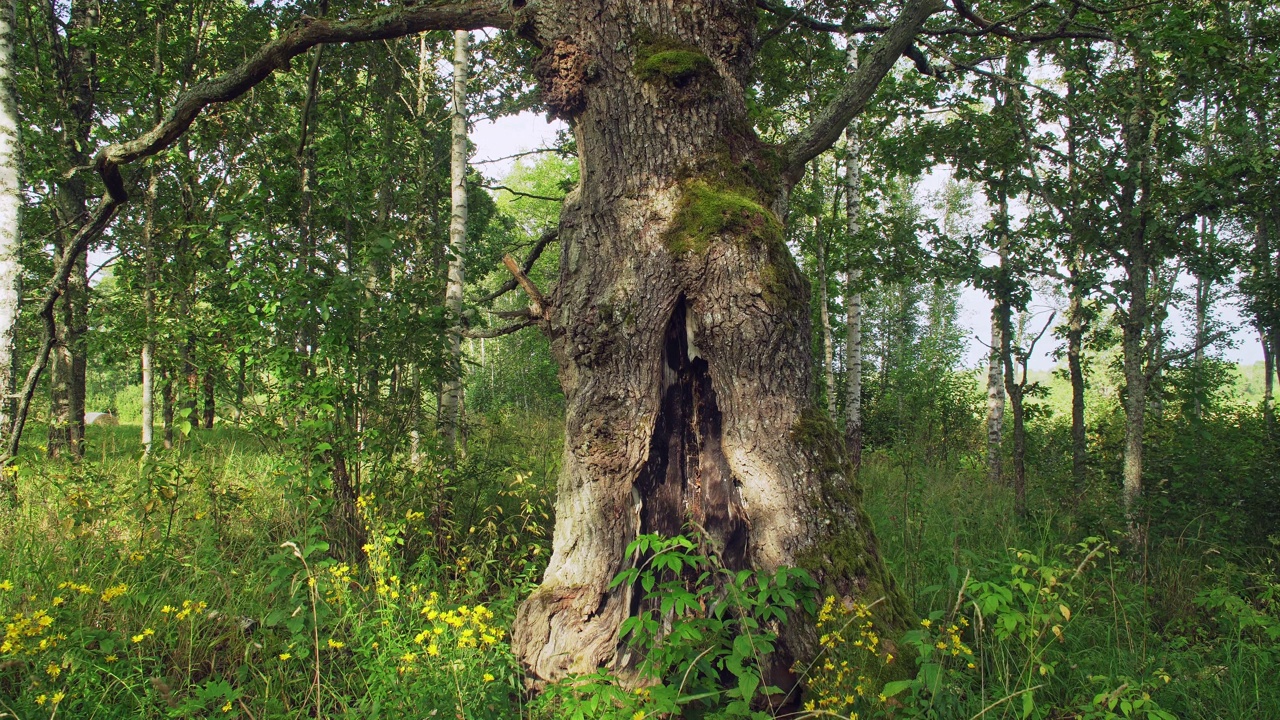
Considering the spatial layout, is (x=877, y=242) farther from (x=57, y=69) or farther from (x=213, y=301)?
(x=57, y=69)

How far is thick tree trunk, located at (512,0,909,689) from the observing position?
280cm

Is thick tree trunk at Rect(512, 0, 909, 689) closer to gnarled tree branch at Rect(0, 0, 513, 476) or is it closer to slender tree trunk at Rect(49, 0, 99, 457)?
gnarled tree branch at Rect(0, 0, 513, 476)

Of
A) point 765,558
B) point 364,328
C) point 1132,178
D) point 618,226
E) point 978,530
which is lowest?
point 978,530

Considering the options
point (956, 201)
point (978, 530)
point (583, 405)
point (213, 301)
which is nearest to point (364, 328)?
point (213, 301)

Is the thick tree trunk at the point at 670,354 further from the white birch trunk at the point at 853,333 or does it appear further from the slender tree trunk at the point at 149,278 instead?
the white birch trunk at the point at 853,333

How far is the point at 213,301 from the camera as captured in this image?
12.3 ft

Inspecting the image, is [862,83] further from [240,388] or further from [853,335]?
[853,335]

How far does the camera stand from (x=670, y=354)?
3023mm

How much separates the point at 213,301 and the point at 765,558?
12.0 feet

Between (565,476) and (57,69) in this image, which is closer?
(565,476)

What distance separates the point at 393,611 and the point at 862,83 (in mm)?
3551

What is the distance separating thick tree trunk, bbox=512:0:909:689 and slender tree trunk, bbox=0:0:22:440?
13.5 feet

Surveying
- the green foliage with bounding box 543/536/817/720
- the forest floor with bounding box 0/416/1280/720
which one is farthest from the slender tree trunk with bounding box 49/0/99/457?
the green foliage with bounding box 543/536/817/720

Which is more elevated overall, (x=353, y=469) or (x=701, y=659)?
(x=353, y=469)
